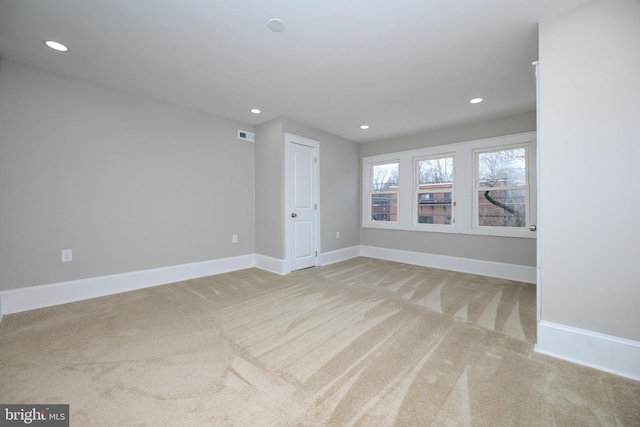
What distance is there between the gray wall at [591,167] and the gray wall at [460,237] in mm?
2256

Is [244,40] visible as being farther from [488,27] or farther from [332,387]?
[332,387]

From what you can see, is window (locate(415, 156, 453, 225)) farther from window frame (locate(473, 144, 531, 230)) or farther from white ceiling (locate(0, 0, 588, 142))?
white ceiling (locate(0, 0, 588, 142))

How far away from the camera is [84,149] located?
2.88 meters

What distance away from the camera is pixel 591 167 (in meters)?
1.69

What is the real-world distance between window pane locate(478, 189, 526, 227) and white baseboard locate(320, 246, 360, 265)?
240 centimetres

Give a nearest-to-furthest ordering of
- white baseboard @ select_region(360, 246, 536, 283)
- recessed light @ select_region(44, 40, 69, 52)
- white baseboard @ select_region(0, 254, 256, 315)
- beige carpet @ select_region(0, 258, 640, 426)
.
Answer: beige carpet @ select_region(0, 258, 640, 426)
recessed light @ select_region(44, 40, 69, 52)
white baseboard @ select_region(0, 254, 256, 315)
white baseboard @ select_region(360, 246, 536, 283)

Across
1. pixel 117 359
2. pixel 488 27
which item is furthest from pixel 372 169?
pixel 117 359

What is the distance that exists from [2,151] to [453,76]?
183 inches

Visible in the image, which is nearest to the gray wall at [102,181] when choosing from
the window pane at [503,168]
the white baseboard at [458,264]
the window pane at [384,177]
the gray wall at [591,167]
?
the window pane at [384,177]

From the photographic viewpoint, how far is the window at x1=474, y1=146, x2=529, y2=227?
3.79 m

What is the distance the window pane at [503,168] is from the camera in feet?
12.5

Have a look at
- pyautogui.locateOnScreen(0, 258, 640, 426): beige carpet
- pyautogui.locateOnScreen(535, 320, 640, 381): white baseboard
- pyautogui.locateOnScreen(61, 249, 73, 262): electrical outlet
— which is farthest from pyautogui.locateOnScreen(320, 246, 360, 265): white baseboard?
pyautogui.locateOnScreen(61, 249, 73, 262): electrical outlet

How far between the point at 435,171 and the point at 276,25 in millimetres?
3723

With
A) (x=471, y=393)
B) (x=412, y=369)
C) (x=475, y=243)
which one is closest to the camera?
(x=471, y=393)
